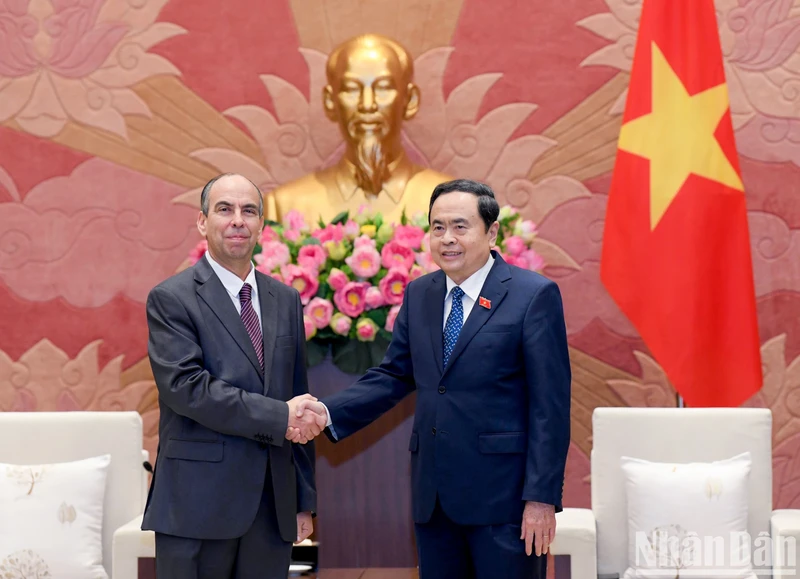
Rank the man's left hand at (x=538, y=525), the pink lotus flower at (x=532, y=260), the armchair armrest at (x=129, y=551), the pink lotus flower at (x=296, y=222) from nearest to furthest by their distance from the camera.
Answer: the man's left hand at (x=538, y=525) → the armchair armrest at (x=129, y=551) → the pink lotus flower at (x=296, y=222) → the pink lotus flower at (x=532, y=260)

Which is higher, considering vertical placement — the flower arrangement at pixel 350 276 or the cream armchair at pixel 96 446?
the flower arrangement at pixel 350 276

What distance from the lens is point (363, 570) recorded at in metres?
3.26

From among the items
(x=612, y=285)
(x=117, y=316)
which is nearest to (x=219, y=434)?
(x=612, y=285)

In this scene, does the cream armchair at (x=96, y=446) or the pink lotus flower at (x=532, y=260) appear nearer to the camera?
the cream armchair at (x=96, y=446)

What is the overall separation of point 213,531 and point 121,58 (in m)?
2.79

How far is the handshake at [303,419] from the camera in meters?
2.37

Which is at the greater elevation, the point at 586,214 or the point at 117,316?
the point at 586,214

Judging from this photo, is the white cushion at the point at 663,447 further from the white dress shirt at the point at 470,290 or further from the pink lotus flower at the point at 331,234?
the pink lotus flower at the point at 331,234

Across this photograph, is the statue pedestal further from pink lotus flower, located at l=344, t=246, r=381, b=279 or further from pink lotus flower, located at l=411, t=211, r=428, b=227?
pink lotus flower, located at l=411, t=211, r=428, b=227

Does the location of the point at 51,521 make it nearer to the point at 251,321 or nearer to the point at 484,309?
the point at 251,321

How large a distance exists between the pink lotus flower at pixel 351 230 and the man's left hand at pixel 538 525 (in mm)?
1350

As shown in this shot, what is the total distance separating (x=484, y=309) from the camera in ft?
7.84

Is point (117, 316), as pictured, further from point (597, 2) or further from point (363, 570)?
point (597, 2)

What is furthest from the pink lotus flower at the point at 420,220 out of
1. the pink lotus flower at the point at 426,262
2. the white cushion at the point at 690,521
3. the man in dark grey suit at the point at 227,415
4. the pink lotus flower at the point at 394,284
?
the white cushion at the point at 690,521
